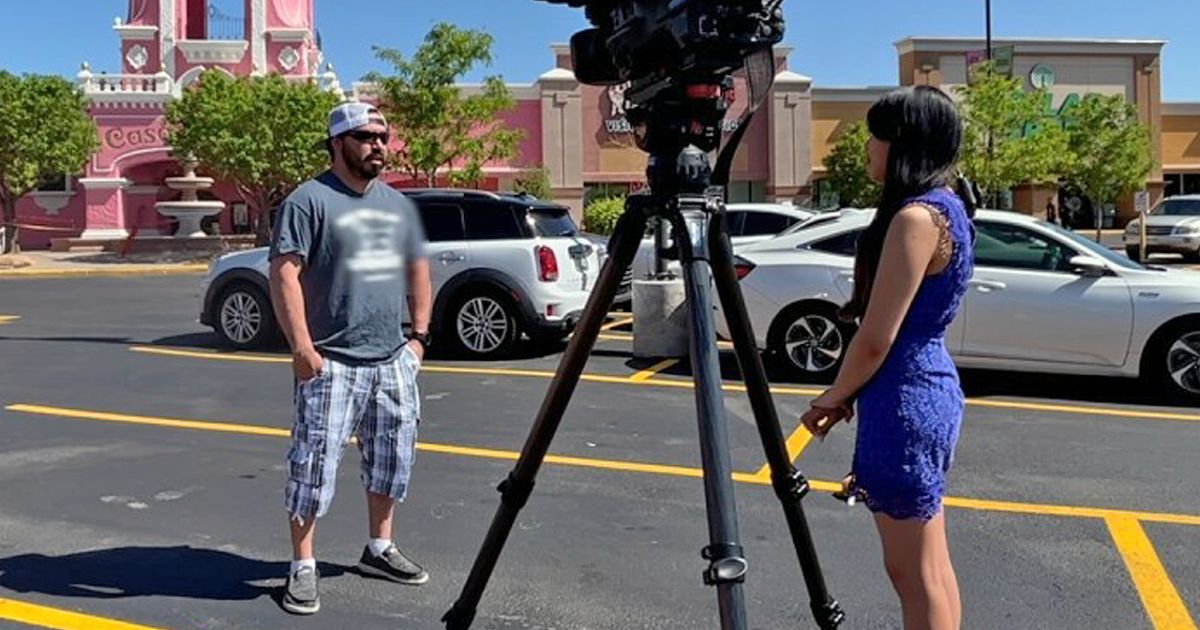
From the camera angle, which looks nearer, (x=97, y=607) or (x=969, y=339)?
(x=97, y=607)

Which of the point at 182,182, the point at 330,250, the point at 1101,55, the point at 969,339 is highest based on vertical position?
the point at 1101,55

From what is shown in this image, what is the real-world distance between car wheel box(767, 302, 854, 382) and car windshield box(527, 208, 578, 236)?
A: 8.34ft

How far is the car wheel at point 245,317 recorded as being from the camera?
11.2m

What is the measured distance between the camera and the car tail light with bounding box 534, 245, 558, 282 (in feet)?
34.0

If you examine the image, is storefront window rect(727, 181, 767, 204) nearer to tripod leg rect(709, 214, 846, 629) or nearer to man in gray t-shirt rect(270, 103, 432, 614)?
man in gray t-shirt rect(270, 103, 432, 614)

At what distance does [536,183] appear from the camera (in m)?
37.3

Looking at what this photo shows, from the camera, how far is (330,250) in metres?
4.05

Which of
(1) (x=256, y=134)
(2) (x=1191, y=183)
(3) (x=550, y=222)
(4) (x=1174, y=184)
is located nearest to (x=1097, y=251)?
(3) (x=550, y=222)

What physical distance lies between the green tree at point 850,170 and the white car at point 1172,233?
12.5 metres

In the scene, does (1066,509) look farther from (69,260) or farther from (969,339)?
(69,260)

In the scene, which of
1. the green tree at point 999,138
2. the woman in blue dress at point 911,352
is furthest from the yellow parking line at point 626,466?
the green tree at point 999,138

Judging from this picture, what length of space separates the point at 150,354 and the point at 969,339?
7638 millimetres

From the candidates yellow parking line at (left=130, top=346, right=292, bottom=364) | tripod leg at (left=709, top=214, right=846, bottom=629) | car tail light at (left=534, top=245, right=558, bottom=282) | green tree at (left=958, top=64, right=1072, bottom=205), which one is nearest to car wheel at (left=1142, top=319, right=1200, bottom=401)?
car tail light at (left=534, top=245, right=558, bottom=282)

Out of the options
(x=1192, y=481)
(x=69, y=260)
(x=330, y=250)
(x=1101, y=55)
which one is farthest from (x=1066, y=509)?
(x=1101, y=55)
